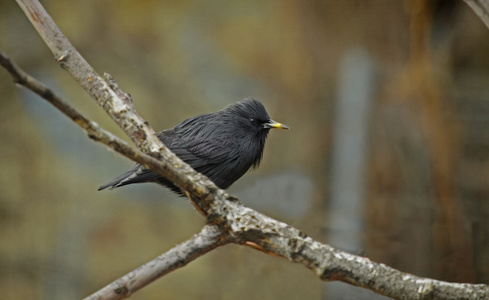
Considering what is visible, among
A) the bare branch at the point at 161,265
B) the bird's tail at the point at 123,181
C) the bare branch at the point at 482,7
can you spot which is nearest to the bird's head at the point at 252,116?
the bird's tail at the point at 123,181

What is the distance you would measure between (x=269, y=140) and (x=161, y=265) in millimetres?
2959

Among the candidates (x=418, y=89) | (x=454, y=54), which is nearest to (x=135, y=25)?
(x=418, y=89)

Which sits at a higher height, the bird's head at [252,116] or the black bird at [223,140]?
the bird's head at [252,116]

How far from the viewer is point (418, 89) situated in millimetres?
4562

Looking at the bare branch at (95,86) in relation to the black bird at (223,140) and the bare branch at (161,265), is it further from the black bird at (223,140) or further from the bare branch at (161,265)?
the black bird at (223,140)

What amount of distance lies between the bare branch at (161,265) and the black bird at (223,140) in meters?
0.78

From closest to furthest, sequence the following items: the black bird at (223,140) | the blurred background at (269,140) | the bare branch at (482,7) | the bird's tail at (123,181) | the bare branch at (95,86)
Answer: the bare branch at (482,7)
the bare branch at (95,86)
the bird's tail at (123,181)
the black bird at (223,140)
the blurred background at (269,140)

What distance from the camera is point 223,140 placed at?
2959mm

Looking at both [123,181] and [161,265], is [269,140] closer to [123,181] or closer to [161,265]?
[123,181]

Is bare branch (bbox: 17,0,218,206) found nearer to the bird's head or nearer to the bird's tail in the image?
the bird's tail

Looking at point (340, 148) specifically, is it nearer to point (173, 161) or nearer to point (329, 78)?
point (329, 78)

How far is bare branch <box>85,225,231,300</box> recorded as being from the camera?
1.92 metres

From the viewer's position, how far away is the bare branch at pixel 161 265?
1918 mm

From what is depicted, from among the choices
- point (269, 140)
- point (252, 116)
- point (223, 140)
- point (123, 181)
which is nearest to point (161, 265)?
point (123, 181)
